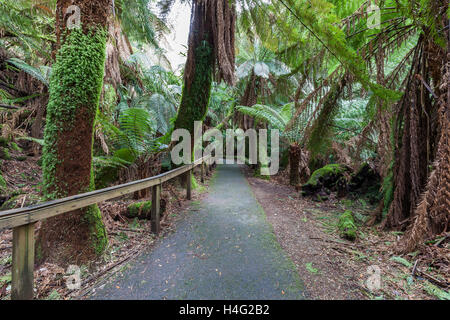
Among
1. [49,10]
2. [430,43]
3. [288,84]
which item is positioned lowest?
[430,43]

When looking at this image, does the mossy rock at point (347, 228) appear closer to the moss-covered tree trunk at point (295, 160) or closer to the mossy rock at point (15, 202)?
the moss-covered tree trunk at point (295, 160)

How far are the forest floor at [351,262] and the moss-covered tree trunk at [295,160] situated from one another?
263 cm

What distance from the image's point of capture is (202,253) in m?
2.19

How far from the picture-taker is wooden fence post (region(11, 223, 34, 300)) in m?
1.18

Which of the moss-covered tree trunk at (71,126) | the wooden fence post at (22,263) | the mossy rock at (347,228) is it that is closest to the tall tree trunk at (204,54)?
the moss-covered tree trunk at (71,126)

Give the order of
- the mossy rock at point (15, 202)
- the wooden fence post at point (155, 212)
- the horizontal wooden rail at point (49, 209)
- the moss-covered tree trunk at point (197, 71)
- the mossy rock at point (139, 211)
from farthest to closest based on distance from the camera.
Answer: the moss-covered tree trunk at point (197, 71)
the mossy rock at point (139, 211)
the mossy rock at point (15, 202)
the wooden fence post at point (155, 212)
the horizontal wooden rail at point (49, 209)

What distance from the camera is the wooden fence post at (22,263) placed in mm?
1185

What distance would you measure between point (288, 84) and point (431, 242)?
681cm

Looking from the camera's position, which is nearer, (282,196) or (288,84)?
(282,196)

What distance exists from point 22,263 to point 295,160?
6057 mm

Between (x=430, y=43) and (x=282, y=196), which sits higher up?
(x=430, y=43)

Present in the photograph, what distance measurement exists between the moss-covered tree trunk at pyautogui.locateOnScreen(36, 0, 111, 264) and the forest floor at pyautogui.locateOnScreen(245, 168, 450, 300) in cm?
214

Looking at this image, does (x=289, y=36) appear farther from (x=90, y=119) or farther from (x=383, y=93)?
(x=90, y=119)

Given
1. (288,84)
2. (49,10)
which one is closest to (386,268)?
(288,84)
